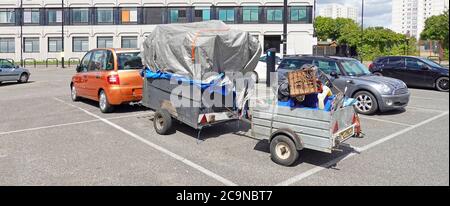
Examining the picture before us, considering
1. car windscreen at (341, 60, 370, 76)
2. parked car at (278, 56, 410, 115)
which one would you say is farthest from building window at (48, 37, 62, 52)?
car windscreen at (341, 60, 370, 76)

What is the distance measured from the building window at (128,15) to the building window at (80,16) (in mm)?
4526

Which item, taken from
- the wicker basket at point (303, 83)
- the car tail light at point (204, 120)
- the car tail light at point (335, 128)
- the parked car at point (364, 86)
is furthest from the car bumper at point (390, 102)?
the car tail light at point (204, 120)

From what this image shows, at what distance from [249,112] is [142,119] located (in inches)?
120

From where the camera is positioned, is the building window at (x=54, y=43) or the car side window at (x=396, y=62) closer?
the car side window at (x=396, y=62)

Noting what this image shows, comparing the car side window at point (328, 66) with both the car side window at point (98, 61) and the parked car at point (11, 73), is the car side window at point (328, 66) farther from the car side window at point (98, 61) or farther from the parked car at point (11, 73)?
the parked car at point (11, 73)

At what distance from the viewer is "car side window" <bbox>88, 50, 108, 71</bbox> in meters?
9.34

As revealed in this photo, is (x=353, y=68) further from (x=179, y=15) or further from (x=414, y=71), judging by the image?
(x=179, y=15)

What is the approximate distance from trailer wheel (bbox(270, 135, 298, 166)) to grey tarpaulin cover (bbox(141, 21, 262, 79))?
6.49ft

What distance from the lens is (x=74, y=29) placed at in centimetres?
4772

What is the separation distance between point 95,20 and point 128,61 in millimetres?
42388

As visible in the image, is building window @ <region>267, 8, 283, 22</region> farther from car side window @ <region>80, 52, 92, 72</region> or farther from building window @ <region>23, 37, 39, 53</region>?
car side window @ <region>80, 52, 92, 72</region>

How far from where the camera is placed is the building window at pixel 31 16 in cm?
4766
